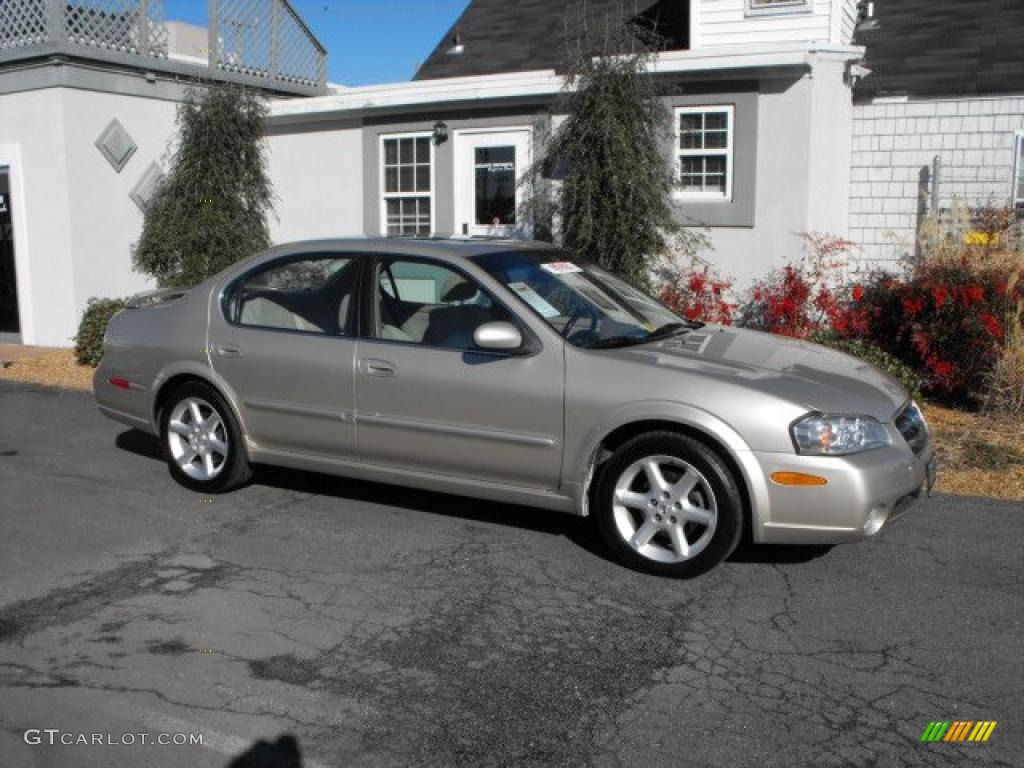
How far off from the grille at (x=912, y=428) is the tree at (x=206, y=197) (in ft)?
30.1

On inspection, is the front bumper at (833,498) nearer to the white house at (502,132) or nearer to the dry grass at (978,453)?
the dry grass at (978,453)

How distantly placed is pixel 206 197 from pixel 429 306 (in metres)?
7.73

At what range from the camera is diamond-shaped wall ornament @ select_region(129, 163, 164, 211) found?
43.8 feet

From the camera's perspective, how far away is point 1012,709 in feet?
12.3

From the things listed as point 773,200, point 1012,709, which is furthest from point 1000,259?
point 1012,709

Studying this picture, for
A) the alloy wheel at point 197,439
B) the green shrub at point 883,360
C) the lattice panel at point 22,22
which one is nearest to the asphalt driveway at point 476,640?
the alloy wheel at point 197,439

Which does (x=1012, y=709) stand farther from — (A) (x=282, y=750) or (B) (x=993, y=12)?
(B) (x=993, y=12)

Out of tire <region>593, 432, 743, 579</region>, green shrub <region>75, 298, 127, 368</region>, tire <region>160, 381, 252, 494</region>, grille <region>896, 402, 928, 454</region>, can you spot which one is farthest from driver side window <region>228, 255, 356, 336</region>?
green shrub <region>75, 298, 127, 368</region>

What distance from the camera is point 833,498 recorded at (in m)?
4.71

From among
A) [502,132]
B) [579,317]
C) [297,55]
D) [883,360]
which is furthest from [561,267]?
[297,55]

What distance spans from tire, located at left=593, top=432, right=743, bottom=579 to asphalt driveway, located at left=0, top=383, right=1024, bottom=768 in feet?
0.49

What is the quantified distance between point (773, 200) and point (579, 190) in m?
2.08

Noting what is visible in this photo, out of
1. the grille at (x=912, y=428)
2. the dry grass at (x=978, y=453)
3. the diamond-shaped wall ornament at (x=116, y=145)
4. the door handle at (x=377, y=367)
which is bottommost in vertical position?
the dry grass at (x=978, y=453)

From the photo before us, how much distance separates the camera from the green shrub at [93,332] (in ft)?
37.9
